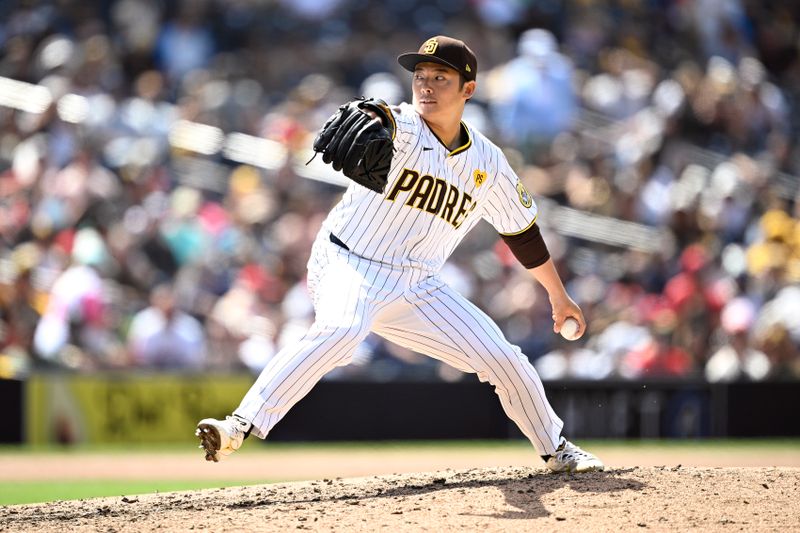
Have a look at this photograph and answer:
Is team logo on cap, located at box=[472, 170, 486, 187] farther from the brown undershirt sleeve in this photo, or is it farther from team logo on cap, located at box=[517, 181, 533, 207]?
the brown undershirt sleeve

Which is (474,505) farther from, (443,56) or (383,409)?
(383,409)

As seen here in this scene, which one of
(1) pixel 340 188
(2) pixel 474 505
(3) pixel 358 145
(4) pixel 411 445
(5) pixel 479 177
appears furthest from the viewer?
(1) pixel 340 188

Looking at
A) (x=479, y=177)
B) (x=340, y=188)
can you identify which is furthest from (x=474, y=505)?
(x=340, y=188)

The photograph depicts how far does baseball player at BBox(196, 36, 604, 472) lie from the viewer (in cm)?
489

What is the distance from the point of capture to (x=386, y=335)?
5.47 meters

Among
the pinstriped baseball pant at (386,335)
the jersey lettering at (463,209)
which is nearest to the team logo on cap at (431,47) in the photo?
the jersey lettering at (463,209)

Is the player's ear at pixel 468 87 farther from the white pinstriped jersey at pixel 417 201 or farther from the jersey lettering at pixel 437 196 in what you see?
the jersey lettering at pixel 437 196

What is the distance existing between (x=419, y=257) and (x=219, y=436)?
124 centimetres

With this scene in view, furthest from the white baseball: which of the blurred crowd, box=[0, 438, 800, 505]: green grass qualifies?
the blurred crowd

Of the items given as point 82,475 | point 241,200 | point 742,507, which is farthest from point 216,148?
point 742,507

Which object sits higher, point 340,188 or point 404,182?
point 340,188

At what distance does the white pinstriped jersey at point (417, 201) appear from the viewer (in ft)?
16.9

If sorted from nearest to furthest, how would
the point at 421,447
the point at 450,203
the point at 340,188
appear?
the point at 450,203 → the point at 421,447 → the point at 340,188

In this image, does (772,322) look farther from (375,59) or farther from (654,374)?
(375,59)
